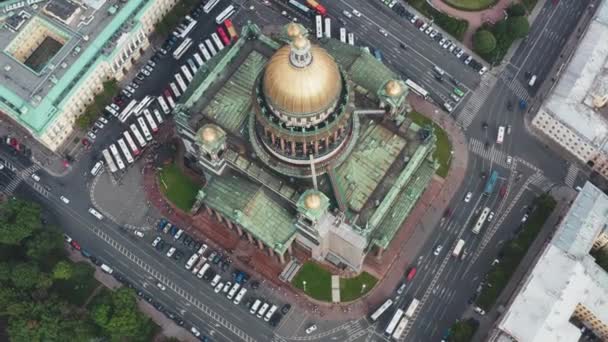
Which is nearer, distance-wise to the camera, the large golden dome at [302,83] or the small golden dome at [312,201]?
the large golden dome at [302,83]

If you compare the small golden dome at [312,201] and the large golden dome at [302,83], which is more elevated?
the large golden dome at [302,83]

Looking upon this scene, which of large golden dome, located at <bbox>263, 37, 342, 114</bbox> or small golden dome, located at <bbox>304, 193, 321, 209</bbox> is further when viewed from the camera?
small golden dome, located at <bbox>304, 193, 321, 209</bbox>

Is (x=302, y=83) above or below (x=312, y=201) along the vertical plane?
above

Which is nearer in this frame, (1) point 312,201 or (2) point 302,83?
(2) point 302,83

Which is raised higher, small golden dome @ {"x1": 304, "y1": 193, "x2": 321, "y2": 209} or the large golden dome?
the large golden dome

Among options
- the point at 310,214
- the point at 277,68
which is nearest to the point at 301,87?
the point at 277,68
